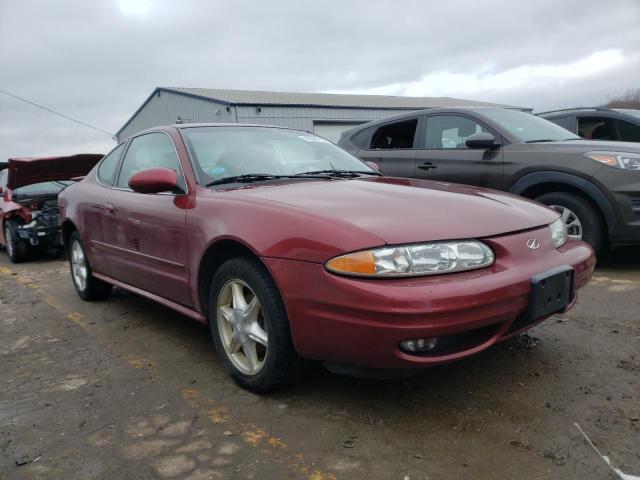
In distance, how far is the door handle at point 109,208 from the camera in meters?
3.85

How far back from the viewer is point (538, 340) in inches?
125

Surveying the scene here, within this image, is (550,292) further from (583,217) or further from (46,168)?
(46,168)

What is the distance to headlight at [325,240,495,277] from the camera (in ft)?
6.96

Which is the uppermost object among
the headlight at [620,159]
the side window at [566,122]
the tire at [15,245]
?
the side window at [566,122]

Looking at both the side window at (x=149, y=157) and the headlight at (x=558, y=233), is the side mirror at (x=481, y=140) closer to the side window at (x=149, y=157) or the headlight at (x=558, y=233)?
the headlight at (x=558, y=233)

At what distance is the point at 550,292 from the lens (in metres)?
2.35

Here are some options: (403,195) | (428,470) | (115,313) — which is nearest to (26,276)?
(115,313)

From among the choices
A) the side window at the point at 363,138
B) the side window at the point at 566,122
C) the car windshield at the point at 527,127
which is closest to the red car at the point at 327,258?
the car windshield at the point at 527,127

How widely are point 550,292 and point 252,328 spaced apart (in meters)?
1.41

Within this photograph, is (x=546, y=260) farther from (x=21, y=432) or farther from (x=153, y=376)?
(x=21, y=432)

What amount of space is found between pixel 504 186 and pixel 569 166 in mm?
636

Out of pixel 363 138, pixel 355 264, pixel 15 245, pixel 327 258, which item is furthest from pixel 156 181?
pixel 15 245

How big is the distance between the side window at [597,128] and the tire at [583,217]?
2602 millimetres

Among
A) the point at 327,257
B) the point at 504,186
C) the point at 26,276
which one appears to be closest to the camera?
the point at 327,257
